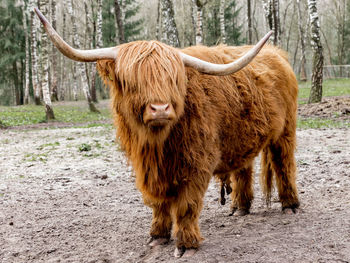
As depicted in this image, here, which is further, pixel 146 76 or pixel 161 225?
pixel 161 225

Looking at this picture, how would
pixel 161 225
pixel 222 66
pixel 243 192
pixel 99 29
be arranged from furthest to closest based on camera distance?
pixel 99 29
pixel 243 192
pixel 161 225
pixel 222 66

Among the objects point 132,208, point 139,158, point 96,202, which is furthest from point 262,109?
point 96,202

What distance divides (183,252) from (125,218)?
139 centimetres

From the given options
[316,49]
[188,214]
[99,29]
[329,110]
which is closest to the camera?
[188,214]

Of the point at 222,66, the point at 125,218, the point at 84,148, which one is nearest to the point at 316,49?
the point at 84,148

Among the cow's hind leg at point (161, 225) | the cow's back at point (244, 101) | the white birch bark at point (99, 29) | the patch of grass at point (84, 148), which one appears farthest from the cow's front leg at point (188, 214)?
the white birch bark at point (99, 29)

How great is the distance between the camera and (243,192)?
15.1 feet

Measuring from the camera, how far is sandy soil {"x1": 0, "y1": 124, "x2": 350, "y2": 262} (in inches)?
126

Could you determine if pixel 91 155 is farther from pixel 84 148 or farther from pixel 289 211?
pixel 289 211

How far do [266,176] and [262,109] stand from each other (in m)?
1.06

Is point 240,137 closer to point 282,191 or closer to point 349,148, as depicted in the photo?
point 282,191

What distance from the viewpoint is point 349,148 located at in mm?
6836

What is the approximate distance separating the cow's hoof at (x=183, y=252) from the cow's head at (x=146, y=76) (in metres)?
0.98

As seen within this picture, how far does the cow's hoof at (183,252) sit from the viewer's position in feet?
10.5
